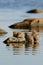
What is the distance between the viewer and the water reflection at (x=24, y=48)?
1371 cm

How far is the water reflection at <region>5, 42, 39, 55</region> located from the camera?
45.0ft

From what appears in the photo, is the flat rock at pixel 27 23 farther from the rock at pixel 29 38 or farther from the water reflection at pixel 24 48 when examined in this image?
the water reflection at pixel 24 48

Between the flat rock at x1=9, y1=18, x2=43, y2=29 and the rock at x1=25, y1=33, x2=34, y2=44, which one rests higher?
the flat rock at x1=9, y1=18, x2=43, y2=29

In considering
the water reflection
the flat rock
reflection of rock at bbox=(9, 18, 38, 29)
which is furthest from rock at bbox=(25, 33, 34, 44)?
the flat rock

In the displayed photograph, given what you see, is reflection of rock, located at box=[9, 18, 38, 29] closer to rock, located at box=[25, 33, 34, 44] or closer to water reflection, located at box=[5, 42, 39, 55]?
rock, located at box=[25, 33, 34, 44]

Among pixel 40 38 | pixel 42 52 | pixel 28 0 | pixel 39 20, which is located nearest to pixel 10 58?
pixel 42 52

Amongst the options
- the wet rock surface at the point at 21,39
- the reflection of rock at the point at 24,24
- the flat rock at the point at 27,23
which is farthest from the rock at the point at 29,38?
the flat rock at the point at 27,23

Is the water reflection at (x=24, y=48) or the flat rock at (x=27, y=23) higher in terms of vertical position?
the flat rock at (x=27, y=23)

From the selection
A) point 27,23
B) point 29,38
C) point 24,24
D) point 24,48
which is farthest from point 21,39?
point 27,23

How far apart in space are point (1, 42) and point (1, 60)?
3.43 m

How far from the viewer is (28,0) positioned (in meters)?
44.8

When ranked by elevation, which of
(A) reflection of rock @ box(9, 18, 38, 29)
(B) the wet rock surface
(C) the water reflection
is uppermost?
(A) reflection of rock @ box(9, 18, 38, 29)

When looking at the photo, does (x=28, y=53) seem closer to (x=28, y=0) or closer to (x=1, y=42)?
(x=1, y=42)

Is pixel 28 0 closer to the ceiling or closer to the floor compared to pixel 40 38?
closer to the ceiling
